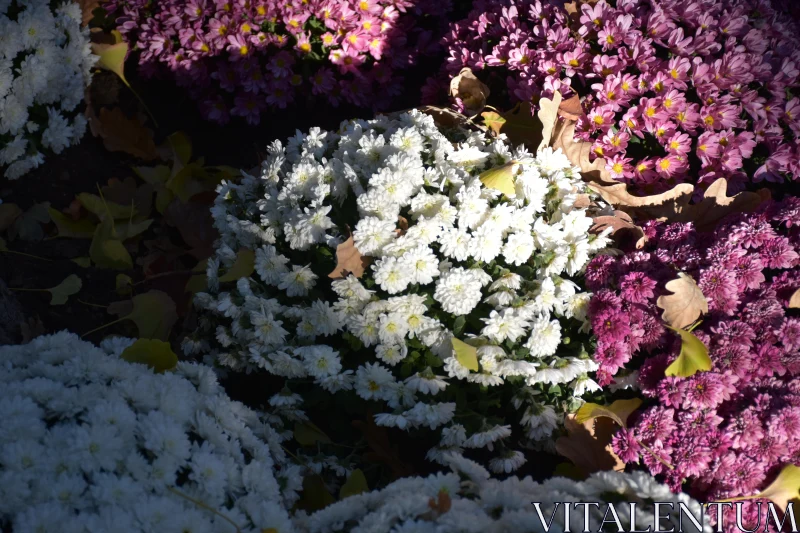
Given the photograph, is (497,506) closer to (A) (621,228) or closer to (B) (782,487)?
(B) (782,487)

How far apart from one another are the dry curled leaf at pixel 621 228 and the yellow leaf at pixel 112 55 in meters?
2.04

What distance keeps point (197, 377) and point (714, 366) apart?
4.51 ft

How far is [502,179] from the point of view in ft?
6.91

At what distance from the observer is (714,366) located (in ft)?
6.21

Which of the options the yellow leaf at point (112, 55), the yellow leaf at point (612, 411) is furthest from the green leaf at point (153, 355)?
the yellow leaf at point (112, 55)

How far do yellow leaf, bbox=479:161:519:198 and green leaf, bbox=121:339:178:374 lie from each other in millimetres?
1023

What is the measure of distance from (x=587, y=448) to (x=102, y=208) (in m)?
2.02

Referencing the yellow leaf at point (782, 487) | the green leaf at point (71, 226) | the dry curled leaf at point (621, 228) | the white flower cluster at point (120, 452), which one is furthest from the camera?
the green leaf at point (71, 226)

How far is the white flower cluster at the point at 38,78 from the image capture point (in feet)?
8.51

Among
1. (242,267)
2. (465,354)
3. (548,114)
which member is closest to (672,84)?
(548,114)

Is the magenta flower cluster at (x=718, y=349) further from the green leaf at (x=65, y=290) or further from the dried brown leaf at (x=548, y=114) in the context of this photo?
the green leaf at (x=65, y=290)

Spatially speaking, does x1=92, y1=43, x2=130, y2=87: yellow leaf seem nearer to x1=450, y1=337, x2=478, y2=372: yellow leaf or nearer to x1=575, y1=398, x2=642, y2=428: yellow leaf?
x1=450, y1=337, x2=478, y2=372: yellow leaf

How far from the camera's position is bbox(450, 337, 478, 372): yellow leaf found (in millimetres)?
1885

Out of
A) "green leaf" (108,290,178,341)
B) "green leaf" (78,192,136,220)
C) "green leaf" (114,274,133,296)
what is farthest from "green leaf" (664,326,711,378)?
"green leaf" (78,192,136,220)
